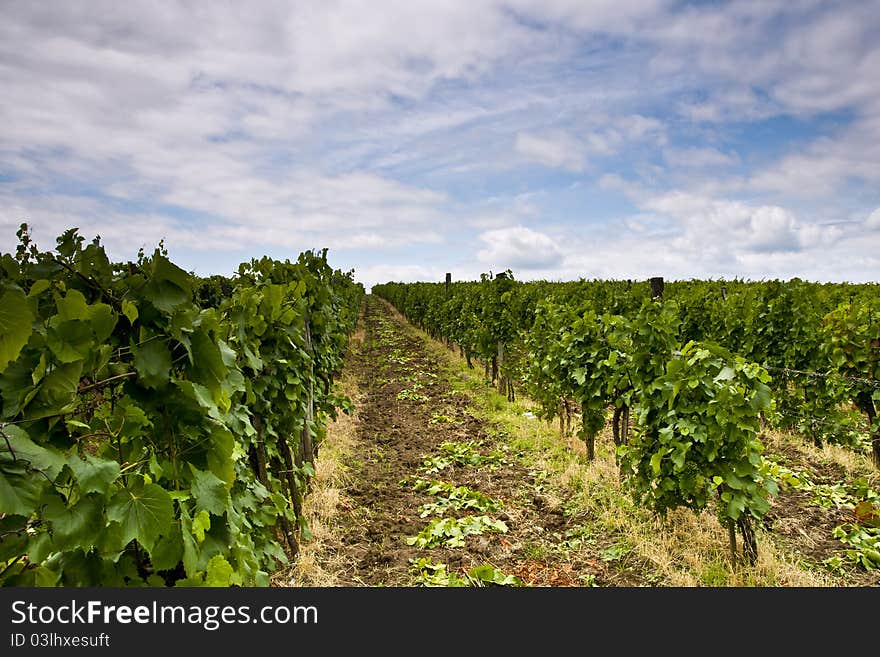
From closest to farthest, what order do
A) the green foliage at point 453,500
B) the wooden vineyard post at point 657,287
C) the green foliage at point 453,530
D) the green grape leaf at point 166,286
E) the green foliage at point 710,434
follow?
the green grape leaf at point 166,286 < the green foliage at point 710,434 < the green foliage at point 453,530 < the green foliage at point 453,500 < the wooden vineyard post at point 657,287

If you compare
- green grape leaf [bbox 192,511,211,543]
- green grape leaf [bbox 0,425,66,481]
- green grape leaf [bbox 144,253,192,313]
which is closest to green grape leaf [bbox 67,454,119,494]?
green grape leaf [bbox 0,425,66,481]

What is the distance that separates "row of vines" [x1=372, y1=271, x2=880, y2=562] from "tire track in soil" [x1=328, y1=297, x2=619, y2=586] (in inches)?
46.6

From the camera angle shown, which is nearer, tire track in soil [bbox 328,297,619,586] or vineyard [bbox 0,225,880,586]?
vineyard [bbox 0,225,880,586]

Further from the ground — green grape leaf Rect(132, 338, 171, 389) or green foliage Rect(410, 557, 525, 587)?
green grape leaf Rect(132, 338, 171, 389)

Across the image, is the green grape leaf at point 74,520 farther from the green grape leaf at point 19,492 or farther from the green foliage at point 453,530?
the green foliage at point 453,530

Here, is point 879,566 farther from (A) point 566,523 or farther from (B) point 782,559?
(A) point 566,523

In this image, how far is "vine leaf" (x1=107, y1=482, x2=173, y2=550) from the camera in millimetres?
1625

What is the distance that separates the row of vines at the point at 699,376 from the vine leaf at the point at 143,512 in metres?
4.32

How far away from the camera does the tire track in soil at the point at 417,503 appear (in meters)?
4.80

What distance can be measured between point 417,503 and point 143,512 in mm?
4916

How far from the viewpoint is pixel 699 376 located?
15.8 feet

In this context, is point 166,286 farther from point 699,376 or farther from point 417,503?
point 417,503

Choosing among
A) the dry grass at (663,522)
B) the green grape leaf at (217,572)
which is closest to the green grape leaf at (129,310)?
the green grape leaf at (217,572)

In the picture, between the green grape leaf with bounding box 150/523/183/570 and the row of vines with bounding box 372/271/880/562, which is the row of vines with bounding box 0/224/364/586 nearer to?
the green grape leaf with bounding box 150/523/183/570
